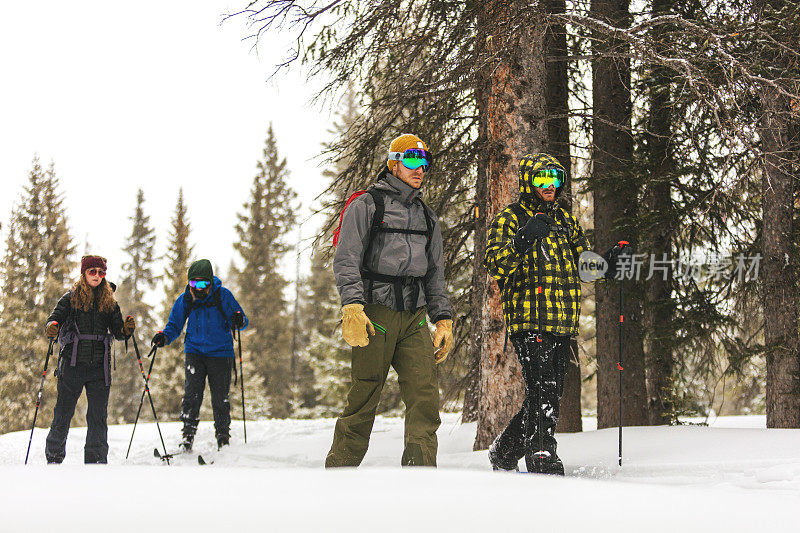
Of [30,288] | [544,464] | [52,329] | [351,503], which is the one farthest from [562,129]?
[30,288]

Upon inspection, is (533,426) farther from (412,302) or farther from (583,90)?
(583,90)

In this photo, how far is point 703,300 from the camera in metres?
8.31

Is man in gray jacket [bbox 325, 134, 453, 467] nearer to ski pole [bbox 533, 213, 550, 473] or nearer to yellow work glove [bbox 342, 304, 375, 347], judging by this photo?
yellow work glove [bbox 342, 304, 375, 347]

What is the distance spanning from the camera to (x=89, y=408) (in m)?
6.46

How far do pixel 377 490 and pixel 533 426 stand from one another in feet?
6.79

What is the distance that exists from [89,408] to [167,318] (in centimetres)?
3063

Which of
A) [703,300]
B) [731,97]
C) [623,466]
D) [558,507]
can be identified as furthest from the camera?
[703,300]

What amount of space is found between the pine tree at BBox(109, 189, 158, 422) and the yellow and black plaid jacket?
3206 centimetres

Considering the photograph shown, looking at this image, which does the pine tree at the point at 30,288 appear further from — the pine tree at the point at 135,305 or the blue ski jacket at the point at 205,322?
the blue ski jacket at the point at 205,322

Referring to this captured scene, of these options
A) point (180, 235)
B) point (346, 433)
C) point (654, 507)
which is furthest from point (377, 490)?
point (180, 235)

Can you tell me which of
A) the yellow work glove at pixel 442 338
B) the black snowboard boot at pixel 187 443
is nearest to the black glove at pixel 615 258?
the yellow work glove at pixel 442 338

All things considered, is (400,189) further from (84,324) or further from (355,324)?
(84,324)

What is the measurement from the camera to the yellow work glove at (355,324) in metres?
3.97

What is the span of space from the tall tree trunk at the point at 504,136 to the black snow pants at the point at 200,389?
11.3ft
